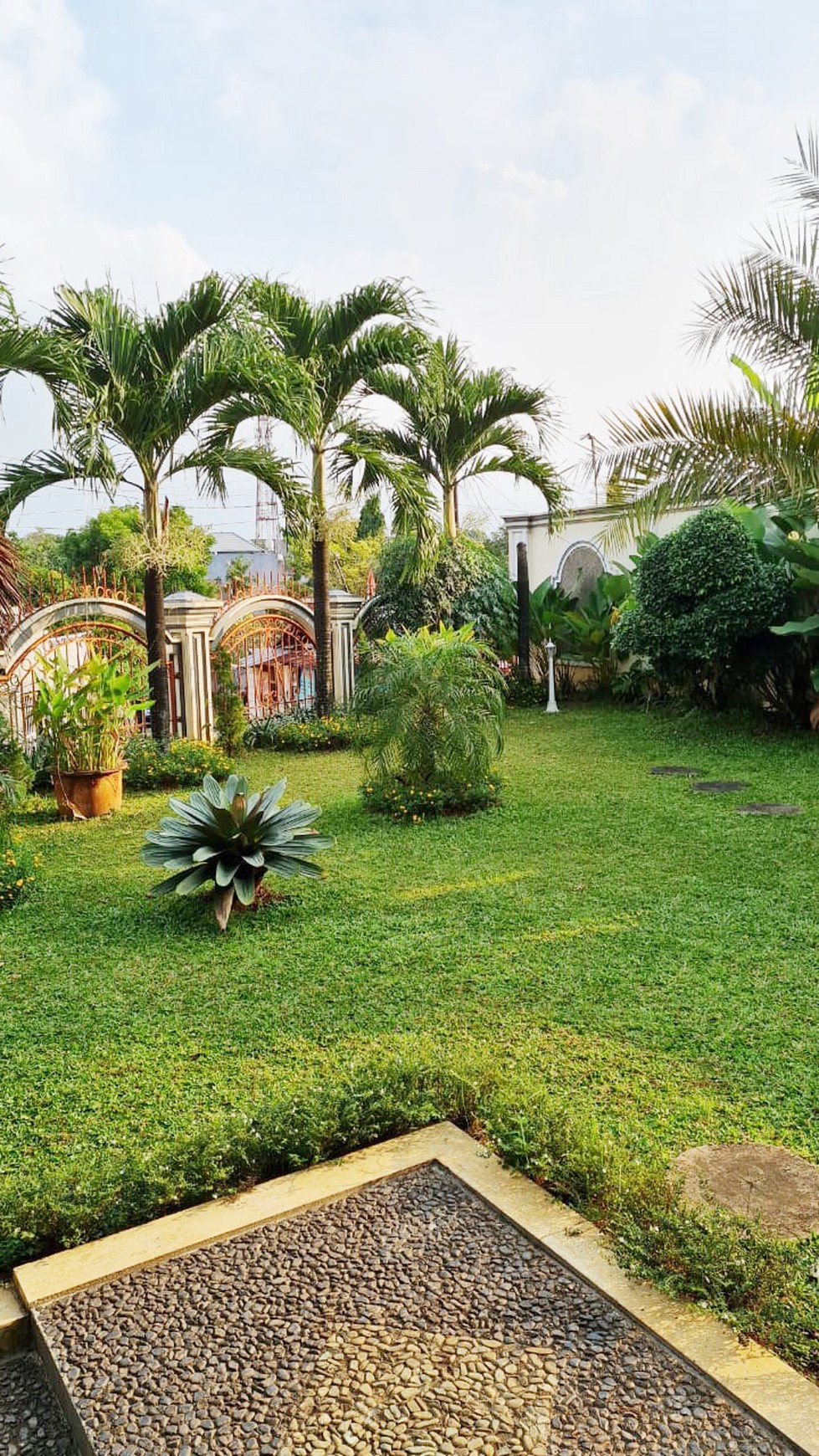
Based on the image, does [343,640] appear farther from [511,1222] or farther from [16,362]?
[511,1222]

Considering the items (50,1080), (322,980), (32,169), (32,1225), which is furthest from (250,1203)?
(32,169)

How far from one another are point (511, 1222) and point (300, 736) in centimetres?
928

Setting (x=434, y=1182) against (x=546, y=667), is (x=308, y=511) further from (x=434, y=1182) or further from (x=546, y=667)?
(x=434, y=1182)

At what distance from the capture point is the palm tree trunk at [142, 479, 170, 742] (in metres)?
9.82

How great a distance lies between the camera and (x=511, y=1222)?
8.71 ft

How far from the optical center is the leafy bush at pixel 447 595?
14492 millimetres

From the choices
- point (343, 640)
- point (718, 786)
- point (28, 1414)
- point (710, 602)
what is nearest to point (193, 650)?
point (343, 640)

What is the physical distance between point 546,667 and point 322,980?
37.2ft

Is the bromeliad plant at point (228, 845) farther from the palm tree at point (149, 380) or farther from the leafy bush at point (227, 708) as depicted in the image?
the leafy bush at point (227, 708)

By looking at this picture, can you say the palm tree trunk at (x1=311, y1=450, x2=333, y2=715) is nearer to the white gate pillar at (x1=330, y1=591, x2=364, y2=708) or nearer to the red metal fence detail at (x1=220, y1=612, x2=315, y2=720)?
the red metal fence detail at (x1=220, y1=612, x2=315, y2=720)

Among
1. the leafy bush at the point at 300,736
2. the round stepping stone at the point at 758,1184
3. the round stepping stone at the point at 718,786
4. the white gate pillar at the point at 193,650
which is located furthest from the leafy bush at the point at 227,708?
the round stepping stone at the point at 758,1184

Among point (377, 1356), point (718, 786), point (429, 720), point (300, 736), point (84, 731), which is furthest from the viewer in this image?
point (300, 736)

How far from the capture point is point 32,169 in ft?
23.1

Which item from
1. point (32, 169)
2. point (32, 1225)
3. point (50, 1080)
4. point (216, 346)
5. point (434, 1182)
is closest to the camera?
point (32, 1225)
